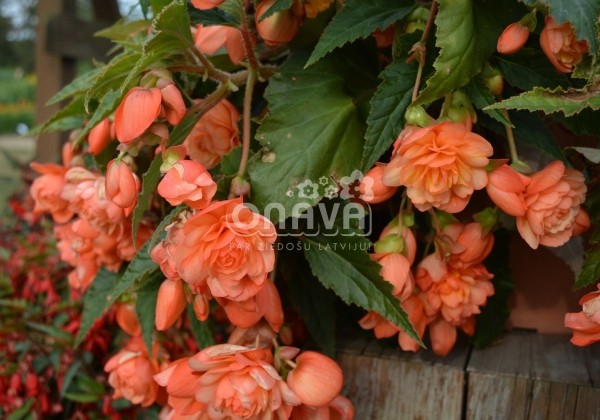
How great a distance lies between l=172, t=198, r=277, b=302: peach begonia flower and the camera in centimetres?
42

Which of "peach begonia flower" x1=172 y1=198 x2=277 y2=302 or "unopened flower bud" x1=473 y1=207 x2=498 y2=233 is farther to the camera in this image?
"unopened flower bud" x1=473 y1=207 x2=498 y2=233

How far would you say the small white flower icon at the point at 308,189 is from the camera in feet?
1.57

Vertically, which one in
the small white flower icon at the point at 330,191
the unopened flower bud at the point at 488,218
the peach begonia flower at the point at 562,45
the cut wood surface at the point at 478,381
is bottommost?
the cut wood surface at the point at 478,381

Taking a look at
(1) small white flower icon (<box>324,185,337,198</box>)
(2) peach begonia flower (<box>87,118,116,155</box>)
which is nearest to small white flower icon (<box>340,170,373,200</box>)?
(1) small white flower icon (<box>324,185,337,198</box>)

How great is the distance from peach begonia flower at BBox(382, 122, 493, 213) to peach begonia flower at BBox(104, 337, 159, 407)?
14.0 inches

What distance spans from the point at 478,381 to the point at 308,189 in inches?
9.7

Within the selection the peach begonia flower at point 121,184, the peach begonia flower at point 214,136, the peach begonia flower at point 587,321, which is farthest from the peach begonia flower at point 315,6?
the peach begonia flower at point 587,321

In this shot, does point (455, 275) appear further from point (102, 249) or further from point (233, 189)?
point (102, 249)

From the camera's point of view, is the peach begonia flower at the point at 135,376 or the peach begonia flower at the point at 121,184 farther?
the peach begonia flower at the point at 135,376

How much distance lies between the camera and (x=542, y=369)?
1.88ft

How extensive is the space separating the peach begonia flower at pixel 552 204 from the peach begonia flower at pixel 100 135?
0.38 m

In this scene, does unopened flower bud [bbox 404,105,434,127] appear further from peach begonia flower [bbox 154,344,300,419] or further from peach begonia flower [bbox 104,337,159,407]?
peach begonia flower [bbox 104,337,159,407]

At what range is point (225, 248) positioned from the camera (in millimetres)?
418

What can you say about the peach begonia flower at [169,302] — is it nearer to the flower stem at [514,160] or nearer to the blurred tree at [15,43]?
the flower stem at [514,160]
